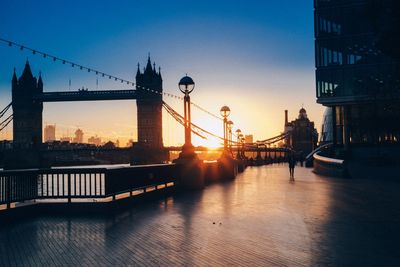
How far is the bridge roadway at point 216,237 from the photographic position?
6926 mm

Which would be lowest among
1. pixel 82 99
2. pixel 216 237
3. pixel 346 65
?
pixel 216 237

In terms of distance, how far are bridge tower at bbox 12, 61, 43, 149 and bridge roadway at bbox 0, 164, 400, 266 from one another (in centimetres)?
17582

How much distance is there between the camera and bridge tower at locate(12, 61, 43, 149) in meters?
178

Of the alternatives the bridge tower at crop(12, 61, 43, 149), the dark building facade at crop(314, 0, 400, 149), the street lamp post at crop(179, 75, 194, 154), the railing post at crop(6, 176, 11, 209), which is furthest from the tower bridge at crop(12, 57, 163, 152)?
the railing post at crop(6, 176, 11, 209)

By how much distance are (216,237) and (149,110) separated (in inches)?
6201

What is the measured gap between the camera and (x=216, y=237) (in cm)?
861

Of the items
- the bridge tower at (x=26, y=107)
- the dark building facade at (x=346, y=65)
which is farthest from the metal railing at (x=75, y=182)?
the bridge tower at (x=26, y=107)

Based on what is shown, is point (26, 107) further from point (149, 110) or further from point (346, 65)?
point (346, 65)

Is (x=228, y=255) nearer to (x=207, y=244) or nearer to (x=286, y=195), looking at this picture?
(x=207, y=244)

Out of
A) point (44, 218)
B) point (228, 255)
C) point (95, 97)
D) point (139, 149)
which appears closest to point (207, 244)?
point (228, 255)

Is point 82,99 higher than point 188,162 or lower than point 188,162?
higher

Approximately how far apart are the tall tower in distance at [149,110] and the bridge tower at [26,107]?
4494cm

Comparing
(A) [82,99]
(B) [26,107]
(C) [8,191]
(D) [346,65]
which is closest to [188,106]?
(C) [8,191]

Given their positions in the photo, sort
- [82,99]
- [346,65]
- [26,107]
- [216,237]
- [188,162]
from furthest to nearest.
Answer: [26,107] < [82,99] < [346,65] < [188,162] < [216,237]
